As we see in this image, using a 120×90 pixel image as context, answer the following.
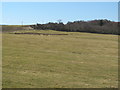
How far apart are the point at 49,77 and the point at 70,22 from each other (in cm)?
10635

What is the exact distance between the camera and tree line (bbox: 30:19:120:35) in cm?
10097

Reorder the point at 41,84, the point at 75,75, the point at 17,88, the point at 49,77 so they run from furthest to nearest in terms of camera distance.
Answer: the point at 75,75, the point at 49,77, the point at 41,84, the point at 17,88

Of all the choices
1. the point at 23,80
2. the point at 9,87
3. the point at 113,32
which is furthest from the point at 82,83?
the point at 113,32

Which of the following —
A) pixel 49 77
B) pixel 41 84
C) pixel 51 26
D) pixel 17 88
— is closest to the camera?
pixel 17 88

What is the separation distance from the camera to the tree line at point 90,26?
101m

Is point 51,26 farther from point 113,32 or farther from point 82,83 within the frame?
point 82,83

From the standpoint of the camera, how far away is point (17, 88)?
405 inches

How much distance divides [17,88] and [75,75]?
4852 millimetres

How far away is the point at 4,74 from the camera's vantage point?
13133 millimetres

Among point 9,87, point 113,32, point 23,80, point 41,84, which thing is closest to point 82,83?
point 41,84

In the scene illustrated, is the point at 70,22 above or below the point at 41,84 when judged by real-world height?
above

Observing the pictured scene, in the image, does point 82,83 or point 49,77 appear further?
point 49,77

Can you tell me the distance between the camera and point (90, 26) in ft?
354

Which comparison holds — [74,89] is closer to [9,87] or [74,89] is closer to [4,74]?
[9,87]
